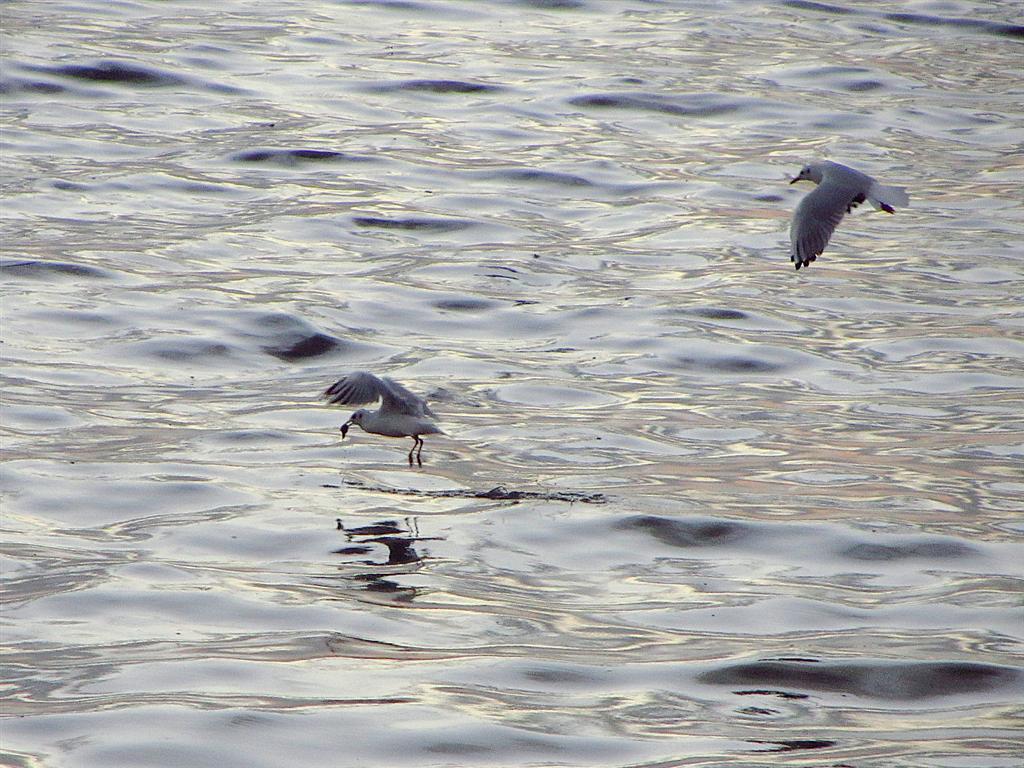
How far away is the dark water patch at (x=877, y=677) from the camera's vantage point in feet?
25.7

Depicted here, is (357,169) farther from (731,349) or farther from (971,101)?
(971,101)

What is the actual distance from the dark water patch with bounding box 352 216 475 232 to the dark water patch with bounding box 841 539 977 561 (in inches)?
289

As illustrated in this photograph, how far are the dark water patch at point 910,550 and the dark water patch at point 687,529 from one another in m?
0.59

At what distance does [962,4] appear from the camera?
88.3 feet

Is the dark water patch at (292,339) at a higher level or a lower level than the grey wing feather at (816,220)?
lower

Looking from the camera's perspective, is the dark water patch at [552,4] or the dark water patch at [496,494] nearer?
the dark water patch at [496,494]

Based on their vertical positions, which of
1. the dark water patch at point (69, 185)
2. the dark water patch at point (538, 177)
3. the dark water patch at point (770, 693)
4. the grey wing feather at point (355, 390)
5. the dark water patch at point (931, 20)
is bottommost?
the dark water patch at point (770, 693)

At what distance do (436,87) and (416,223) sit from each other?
5266 millimetres

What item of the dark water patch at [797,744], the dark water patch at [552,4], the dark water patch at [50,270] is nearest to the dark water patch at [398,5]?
the dark water patch at [552,4]

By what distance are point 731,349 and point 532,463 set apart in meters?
2.93

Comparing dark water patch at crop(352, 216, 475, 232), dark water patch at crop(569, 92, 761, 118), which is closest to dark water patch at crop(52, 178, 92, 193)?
dark water patch at crop(352, 216, 475, 232)

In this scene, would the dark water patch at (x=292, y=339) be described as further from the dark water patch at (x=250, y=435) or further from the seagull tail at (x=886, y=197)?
the seagull tail at (x=886, y=197)

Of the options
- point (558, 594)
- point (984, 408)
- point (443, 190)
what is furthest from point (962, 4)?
point (558, 594)

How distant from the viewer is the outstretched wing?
10102 mm
